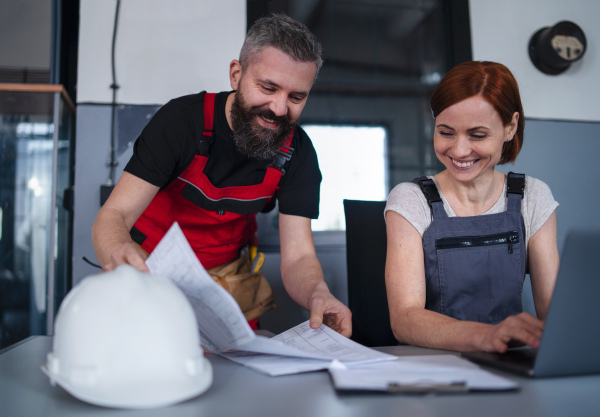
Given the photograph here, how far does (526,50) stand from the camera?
106 inches

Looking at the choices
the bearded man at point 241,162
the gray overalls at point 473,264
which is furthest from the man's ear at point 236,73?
the gray overalls at point 473,264

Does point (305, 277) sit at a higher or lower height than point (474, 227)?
Result: lower

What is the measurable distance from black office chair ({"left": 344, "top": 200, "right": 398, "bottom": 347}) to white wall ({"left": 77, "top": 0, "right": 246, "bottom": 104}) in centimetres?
109

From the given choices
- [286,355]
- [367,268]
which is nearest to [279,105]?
[367,268]

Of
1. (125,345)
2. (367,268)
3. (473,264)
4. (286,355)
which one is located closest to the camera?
(125,345)

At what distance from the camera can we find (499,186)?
4.49 ft

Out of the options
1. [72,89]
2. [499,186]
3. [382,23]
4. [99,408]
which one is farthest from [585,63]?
[99,408]

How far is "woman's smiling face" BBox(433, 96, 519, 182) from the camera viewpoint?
1.25 m

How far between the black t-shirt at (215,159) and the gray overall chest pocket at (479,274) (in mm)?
387

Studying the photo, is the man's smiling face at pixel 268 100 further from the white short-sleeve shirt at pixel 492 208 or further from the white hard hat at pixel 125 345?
the white hard hat at pixel 125 345

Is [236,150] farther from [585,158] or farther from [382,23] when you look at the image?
[585,158]

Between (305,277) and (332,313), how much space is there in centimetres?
25

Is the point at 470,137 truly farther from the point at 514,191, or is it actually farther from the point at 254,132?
the point at 254,132

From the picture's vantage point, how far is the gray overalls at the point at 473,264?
125 cm
